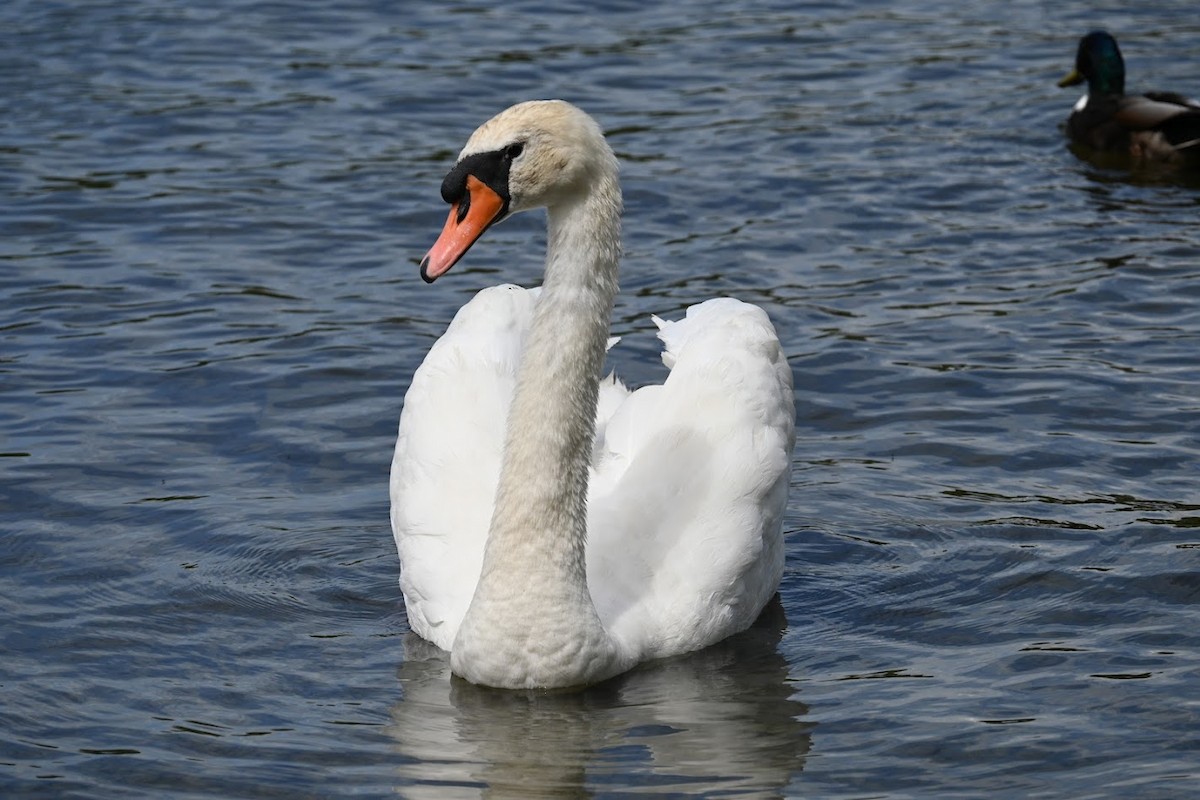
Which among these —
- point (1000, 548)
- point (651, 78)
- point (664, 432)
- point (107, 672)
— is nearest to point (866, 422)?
point (1000, 548)

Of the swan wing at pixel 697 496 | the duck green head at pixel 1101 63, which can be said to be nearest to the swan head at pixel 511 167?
the swan wing at pixel 697 496

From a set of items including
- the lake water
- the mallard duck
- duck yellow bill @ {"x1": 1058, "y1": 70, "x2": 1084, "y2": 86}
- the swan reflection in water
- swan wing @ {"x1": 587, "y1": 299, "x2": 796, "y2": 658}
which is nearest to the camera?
the swan reflection in water

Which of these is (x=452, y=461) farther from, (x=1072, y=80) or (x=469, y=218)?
(x=1072, y=80)

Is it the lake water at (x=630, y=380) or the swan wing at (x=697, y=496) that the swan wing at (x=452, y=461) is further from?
the swan wing at (x=697, y=496)

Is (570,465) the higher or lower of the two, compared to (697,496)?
higher

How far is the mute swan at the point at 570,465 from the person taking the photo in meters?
6.61

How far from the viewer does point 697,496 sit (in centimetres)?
723

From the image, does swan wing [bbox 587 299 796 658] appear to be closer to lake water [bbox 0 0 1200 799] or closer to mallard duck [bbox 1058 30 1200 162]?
lake water [bbox 0 0 1200 799]

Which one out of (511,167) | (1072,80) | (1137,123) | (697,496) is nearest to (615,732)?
→ (697,496)

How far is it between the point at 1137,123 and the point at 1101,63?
3.35 ft

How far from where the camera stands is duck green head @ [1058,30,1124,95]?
583 inches

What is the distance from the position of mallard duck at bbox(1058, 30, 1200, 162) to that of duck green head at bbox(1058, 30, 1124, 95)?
1cm

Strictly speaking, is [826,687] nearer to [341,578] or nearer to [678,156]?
[341,578]

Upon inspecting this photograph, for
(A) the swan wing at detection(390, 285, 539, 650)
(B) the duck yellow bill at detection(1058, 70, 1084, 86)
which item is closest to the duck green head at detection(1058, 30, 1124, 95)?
(B) the duck yellow bill at detection(1058, 70, 1084, 86)
